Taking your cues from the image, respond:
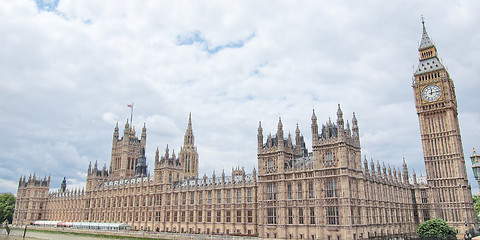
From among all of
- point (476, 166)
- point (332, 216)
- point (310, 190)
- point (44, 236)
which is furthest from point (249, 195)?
point (44, 236)

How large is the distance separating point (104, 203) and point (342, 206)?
96.4m

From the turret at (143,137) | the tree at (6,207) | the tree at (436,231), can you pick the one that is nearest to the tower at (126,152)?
the turret at (143,137)

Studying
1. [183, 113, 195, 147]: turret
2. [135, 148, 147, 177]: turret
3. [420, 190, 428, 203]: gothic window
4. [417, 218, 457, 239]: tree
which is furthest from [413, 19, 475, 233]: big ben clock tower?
[135, 148, 147, 177]: turret

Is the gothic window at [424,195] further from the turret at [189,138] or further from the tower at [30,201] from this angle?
the tower at [30,201]

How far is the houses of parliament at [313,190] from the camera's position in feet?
222

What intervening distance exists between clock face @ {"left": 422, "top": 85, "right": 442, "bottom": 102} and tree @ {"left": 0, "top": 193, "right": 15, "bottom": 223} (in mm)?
172685

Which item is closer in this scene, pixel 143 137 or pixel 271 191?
pixel 271 191

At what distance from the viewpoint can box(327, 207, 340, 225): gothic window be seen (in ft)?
214

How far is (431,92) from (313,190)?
53226 millimetres

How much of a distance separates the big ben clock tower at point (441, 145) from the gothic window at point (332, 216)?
42582 mm

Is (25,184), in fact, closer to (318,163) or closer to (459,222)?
(318,163)

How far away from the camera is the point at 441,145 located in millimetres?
95750

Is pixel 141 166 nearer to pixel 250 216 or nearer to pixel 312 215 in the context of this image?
pixel 250 216

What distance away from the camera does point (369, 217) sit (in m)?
70.4
